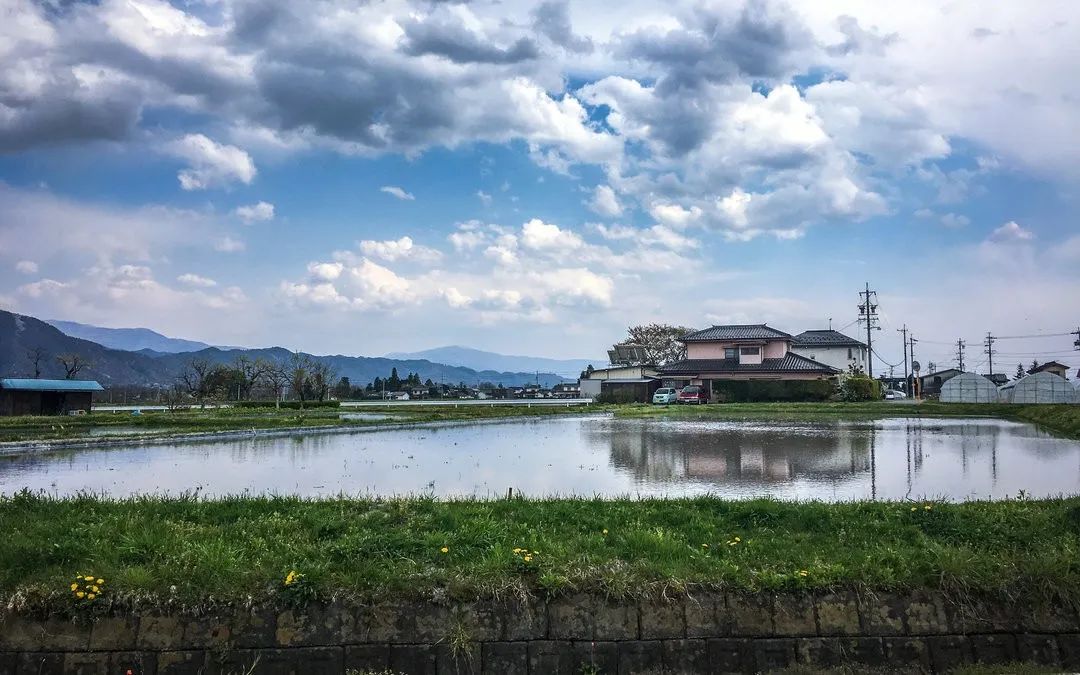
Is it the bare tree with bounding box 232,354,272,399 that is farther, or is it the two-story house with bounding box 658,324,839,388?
the bare tree with bounding box 232,354,272,399

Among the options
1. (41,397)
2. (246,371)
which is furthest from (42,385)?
(246,371)

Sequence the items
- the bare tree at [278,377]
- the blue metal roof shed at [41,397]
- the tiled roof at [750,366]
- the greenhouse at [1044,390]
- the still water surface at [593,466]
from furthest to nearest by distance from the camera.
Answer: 1. the bare tree at [278,377]
2. the tiled roof at [750,366]
3. the greenhouse at [1044,390]
4. the blue metal roof shed at [41,397]
5. the still water surface at [593,466]

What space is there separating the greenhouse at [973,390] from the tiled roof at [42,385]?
6443 centimetres

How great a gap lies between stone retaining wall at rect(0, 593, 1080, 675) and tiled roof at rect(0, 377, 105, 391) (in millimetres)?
43434

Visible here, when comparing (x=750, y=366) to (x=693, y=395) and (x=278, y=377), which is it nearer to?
(x=693, y=395)

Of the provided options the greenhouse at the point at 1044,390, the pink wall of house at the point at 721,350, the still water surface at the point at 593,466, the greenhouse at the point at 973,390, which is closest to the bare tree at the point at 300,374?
the still water surface at the point at 593,466

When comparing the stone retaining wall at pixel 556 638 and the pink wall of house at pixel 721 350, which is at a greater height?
the pink wall of house at pixel 721 350

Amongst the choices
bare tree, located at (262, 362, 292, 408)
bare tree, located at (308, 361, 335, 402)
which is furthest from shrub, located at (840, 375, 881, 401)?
bare tree, located at (262, 362, 292, 408)

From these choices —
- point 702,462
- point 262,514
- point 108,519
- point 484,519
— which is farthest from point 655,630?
point 702,462

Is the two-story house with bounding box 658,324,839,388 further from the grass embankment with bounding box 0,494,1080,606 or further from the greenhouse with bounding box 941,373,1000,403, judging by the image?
the grass embankment with bounding box 0,494,1080,606

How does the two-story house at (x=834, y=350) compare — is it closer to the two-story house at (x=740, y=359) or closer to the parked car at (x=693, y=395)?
the two-story house at (x=740, y=359)

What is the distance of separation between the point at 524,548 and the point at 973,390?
6271 centimetres

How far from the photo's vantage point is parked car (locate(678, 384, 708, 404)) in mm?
56438

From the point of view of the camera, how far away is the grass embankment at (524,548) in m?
5.45
